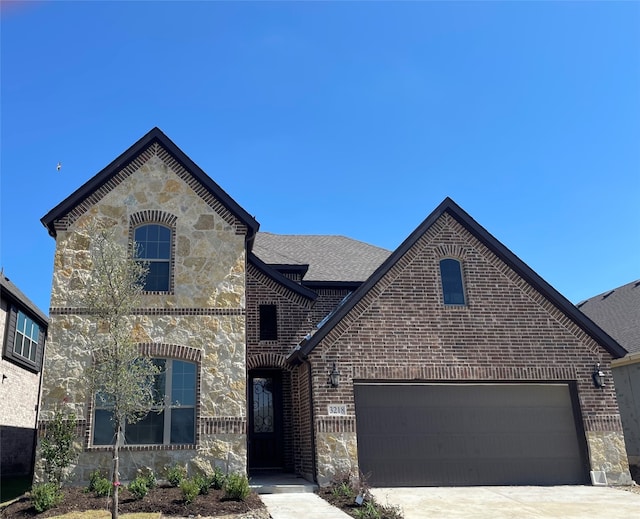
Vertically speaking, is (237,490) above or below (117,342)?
below

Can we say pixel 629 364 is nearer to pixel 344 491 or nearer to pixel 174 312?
pixel 344 491

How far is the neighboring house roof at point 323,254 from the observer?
58.2 feet

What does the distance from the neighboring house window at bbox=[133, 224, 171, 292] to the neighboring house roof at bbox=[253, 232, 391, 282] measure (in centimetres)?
427

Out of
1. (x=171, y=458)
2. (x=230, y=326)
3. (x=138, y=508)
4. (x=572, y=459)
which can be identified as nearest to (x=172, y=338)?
(x=230, y=326)

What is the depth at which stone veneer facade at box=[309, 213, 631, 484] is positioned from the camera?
13289 millimetres

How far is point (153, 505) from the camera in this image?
33.1ft

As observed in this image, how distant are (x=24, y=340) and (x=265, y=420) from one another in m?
11.4

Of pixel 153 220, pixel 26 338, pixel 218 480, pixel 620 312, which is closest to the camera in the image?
pixel 218 480

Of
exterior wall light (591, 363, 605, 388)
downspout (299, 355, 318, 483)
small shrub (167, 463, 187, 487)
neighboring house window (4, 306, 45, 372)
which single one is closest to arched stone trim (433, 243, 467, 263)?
exterior wall light (591, 363, 605, 388)

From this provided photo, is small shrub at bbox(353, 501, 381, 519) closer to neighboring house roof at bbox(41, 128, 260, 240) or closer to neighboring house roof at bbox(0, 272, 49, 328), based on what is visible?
neighboring house roof at bbox(41, 128, 260, 240)

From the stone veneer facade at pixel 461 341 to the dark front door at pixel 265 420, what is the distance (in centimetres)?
311

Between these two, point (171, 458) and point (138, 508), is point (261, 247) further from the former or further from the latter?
point (138, 508)

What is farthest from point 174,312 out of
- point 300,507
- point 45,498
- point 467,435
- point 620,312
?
point 620,312

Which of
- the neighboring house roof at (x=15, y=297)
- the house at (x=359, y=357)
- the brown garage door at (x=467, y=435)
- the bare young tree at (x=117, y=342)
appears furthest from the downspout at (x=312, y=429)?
the neighboring house roof at (x=15, y=297)
